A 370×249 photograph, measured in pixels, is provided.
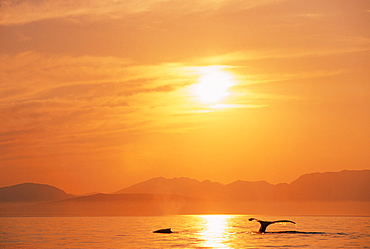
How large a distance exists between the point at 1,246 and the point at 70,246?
8778 mm

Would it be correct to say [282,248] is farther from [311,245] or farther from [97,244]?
[97,244]

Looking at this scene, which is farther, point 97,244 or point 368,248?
point 97,244

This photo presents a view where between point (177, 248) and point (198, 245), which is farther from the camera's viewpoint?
point (198, 245)

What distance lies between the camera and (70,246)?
68.6m

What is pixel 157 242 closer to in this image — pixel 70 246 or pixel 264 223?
pixel 70 246

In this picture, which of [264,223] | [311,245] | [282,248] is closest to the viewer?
[282,248]

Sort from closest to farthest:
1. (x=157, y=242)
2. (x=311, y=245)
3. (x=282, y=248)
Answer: (x=282, y=248) < (x=311, y=245) < (x=157, y=242)

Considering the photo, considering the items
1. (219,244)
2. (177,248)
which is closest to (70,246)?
(177,248)

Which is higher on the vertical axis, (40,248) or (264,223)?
(264,223)

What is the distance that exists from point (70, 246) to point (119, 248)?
6.83 metres

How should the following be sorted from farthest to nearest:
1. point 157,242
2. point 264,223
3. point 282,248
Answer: point 264,223 < point 157,242 < point 282,248

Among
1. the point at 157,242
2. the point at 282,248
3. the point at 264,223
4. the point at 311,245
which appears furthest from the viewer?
the point at 264,223

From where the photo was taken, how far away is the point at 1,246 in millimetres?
70375

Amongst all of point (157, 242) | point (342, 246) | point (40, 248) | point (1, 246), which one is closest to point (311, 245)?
point (342, 246)
